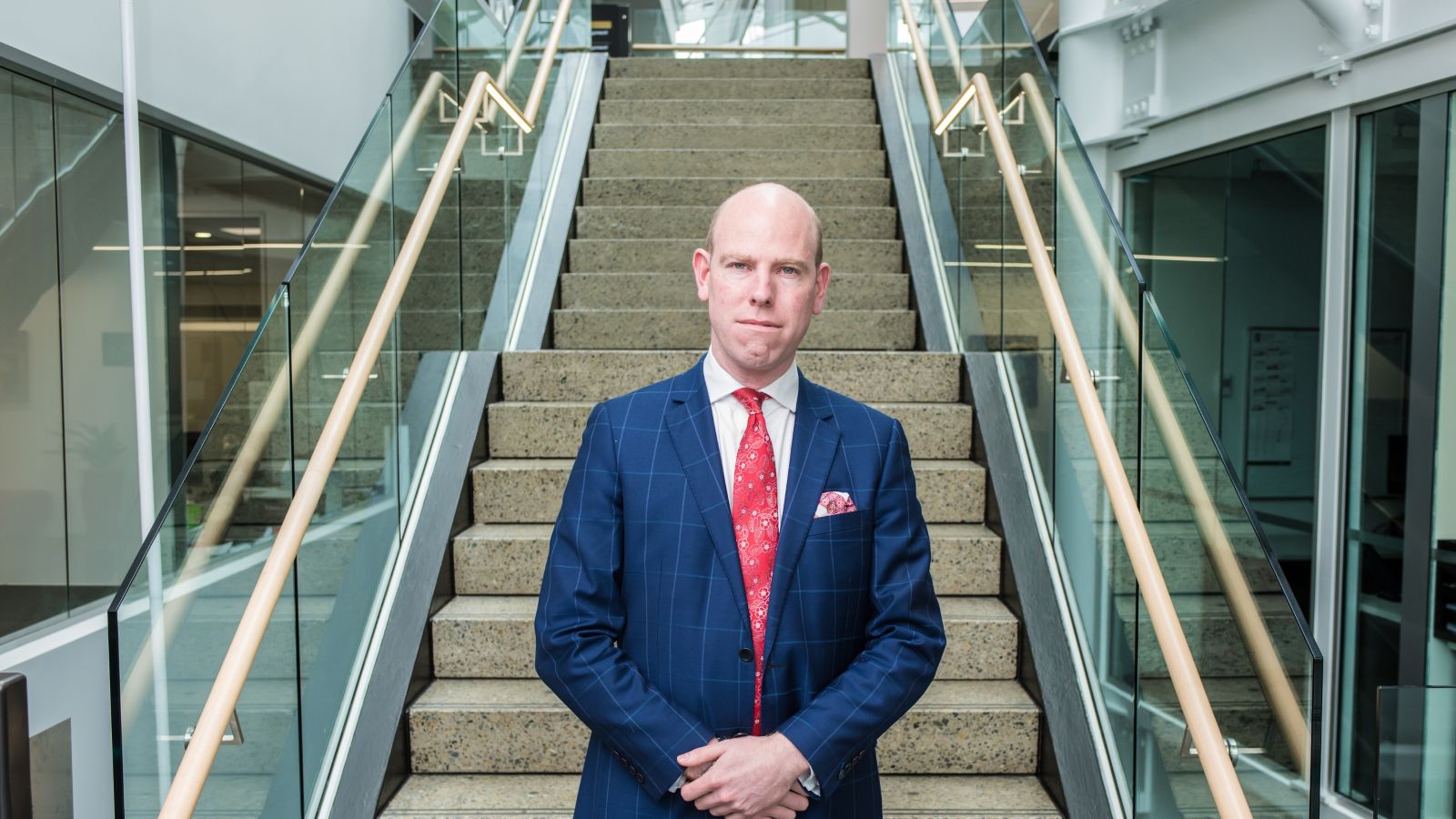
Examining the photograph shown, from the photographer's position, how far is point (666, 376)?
13.1ft

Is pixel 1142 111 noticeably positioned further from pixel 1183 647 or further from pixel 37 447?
pixel 37 447

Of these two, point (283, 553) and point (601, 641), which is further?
point (283, 553)

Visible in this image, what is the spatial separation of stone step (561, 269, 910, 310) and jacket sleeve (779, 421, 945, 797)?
3126 mm

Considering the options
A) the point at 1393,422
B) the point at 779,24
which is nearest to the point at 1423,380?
the point at 1393,422

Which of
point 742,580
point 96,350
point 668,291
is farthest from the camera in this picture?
point 668,291

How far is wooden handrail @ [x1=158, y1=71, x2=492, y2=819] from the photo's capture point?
6.02 feet

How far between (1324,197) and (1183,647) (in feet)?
8.39

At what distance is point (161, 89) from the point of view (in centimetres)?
452

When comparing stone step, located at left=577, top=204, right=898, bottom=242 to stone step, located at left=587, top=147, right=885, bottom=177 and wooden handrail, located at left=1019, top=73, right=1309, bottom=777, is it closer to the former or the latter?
stone step, located at left=587, top=147, right=885, bottom=177

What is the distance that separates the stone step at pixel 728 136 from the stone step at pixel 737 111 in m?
0.20

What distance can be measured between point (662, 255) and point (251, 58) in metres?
2.23

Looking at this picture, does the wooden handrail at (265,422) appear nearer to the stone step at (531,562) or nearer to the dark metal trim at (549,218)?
the stone step at (531,562)

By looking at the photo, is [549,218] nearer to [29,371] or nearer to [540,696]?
[29,371]

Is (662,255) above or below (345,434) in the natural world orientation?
above
